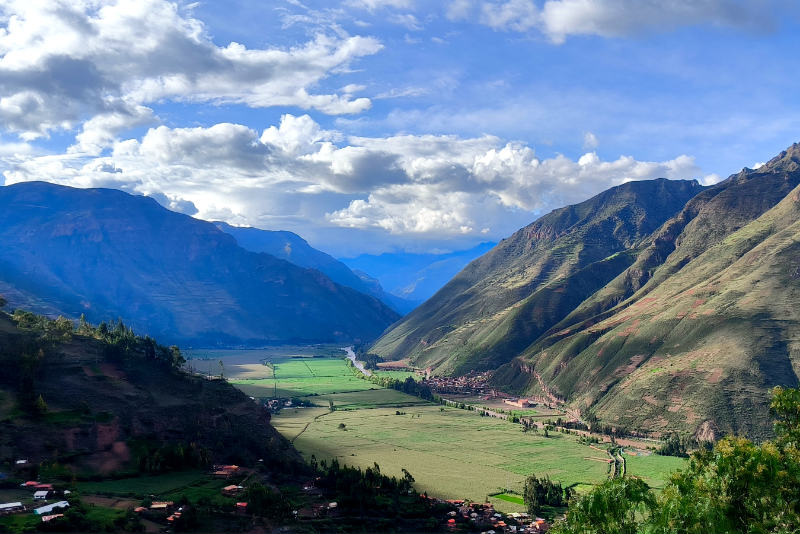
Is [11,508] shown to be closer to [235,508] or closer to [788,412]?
[235,508]

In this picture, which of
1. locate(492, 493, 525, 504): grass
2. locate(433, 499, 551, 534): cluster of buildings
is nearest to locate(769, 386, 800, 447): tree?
locate(433, 499, 551, 534): cluster of buildings

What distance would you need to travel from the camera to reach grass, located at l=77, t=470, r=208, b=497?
83000 mm

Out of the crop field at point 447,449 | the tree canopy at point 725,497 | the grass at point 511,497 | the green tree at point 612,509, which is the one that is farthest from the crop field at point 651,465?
the green tree at point 612,509

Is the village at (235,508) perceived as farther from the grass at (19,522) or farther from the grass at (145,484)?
the grass at (145,484)

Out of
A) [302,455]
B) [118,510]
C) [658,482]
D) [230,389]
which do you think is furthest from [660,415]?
[118,510]

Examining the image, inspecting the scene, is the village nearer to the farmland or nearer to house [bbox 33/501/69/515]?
house [bbox 33/501/69/515]

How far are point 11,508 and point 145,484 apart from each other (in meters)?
22.6

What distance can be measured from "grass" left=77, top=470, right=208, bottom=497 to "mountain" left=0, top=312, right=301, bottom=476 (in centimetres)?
322

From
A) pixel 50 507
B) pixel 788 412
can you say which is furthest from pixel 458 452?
pixel 788 412

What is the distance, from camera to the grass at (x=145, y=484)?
3268 inches

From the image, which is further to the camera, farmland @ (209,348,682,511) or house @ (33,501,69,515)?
farmland @ (209,348,682,511)

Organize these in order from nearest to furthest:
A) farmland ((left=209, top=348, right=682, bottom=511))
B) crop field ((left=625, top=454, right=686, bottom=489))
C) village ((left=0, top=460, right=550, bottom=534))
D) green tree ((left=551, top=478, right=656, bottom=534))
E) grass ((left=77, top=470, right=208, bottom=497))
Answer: green tree ((left=551, top=478, right=656, bottom=534)), village ((left=0, top=460, right=550, bottom=534)), grass ((left=77, top=470, right=208, bottom=497)), farmland ((left=209, top=348, right=682, bottom=511)), crop field ((left=625, top=454, right=686, bottom=489))

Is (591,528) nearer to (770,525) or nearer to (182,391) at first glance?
(770,525)

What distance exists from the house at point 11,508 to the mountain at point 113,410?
Answer: 17.7m
